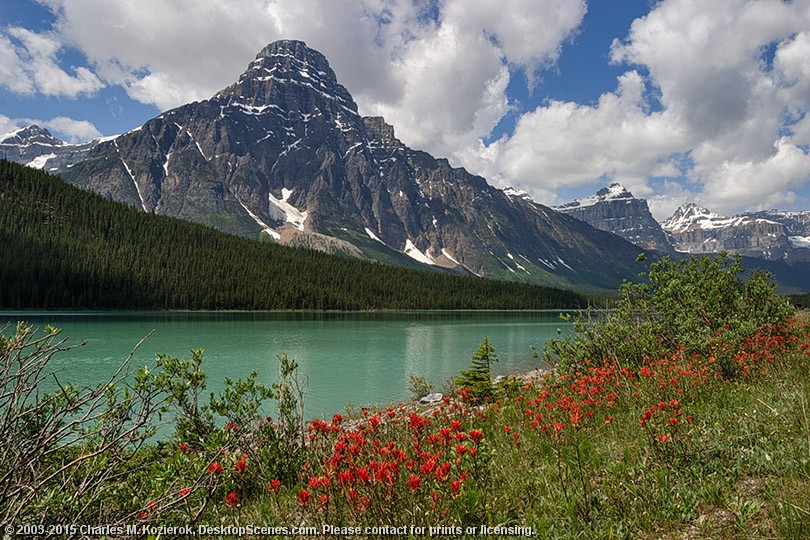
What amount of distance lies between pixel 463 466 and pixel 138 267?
171m

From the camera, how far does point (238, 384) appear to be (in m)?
7.86

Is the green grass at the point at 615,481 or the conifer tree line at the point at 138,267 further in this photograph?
the conifer tree line at the point at 138,267

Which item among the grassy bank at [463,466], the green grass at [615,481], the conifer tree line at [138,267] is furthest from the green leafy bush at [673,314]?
the conifer tree line at [138,267]

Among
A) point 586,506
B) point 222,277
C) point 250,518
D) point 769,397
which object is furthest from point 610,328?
point 222,277


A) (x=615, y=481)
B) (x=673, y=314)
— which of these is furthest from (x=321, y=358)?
→ (x=615, y=481)

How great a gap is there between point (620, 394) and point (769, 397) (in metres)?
2.80

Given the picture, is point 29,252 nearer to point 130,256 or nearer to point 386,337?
point 130,256

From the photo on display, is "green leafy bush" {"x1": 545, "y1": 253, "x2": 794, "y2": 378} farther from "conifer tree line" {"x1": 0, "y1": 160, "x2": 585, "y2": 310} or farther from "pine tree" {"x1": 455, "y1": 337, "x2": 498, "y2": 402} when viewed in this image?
"conifer tree line" {"x1": 0, "y1": 160, "x2": 585, "y2": 310}

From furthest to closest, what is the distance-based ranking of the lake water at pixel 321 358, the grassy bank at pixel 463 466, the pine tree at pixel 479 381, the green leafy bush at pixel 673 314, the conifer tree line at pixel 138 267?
the conifer tree line at pixel 138 267 < the lake water at pixel 321 358 < the pine tree at pixel 479 381 < the green leafy bush at pixel 673 314 < the grassy bank at pixel 463 466

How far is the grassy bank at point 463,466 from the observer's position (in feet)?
14.5

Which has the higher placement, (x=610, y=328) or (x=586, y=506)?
(x=610, y=328)

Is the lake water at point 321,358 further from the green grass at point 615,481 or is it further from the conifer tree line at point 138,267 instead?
the conifer tree line at point 138,267

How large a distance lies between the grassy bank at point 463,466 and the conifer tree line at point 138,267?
149458 mm

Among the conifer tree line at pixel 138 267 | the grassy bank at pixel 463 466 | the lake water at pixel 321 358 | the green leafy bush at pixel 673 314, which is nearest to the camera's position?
the grassy bank at pixel 463 466
